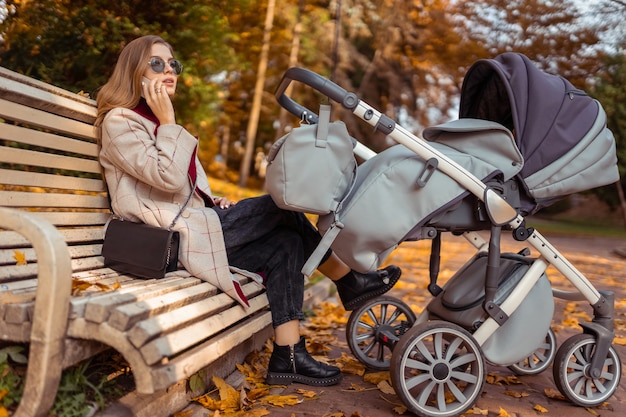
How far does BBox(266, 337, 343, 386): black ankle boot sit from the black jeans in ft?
0.50

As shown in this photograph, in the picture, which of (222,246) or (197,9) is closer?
(222,246)

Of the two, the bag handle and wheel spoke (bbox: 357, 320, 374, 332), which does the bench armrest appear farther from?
wheel spoke (bbox: 357, 320, 374, 332)

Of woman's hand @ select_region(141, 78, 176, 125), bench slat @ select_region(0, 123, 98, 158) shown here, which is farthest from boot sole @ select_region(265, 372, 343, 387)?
bench slat @ select_region(0, 123, 98, 158)

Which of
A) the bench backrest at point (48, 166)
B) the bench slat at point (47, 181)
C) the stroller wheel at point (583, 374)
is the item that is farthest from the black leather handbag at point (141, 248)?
the stroller wheel at point (583, 374)

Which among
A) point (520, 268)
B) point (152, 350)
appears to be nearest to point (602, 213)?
point (520, 268)

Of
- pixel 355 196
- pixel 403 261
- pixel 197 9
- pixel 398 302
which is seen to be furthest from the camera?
pixel 403 261

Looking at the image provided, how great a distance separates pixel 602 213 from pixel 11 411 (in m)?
27.1

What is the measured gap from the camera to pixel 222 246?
9.16 ft

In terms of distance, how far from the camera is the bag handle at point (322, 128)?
254 centimetres

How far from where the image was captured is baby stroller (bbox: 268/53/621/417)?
2625mm

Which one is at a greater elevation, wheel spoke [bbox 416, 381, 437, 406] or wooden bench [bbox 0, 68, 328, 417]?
wooden bench [bbox 0, 68, 328, 417]

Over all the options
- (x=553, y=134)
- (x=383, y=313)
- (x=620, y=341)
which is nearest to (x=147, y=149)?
(x=383, y=313)

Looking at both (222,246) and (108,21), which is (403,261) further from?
(222,246)

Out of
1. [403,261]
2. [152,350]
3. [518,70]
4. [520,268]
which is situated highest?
[518,70]
